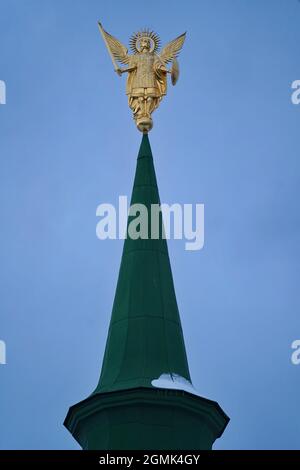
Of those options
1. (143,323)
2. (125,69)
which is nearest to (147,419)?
(143,323)

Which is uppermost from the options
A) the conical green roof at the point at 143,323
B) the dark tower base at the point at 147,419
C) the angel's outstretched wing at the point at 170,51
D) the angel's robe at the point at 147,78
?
the angel's outstretched wing at the point at 170,51

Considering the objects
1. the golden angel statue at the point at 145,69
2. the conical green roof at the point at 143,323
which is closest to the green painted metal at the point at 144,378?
the conical green roof at the point at 143,323

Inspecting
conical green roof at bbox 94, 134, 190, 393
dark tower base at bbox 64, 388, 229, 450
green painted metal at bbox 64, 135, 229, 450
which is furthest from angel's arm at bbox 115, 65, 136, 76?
dark tower base at bbox 64, 388, 229, 450

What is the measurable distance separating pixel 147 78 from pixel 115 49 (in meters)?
1.32

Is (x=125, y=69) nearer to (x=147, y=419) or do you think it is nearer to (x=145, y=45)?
(x=145, y=45)

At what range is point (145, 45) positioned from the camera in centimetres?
4297

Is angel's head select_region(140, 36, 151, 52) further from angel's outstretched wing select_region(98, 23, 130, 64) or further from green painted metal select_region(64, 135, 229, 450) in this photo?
green painted metal select_region(64, 135, 229, 450)

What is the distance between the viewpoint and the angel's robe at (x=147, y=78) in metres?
42.3

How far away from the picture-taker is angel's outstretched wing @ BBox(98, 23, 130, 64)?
141 feet

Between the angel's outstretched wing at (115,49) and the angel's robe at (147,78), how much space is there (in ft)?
1.06

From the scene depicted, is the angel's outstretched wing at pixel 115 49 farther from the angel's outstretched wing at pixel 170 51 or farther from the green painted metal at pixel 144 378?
the green painted metal at pixel 144 378
